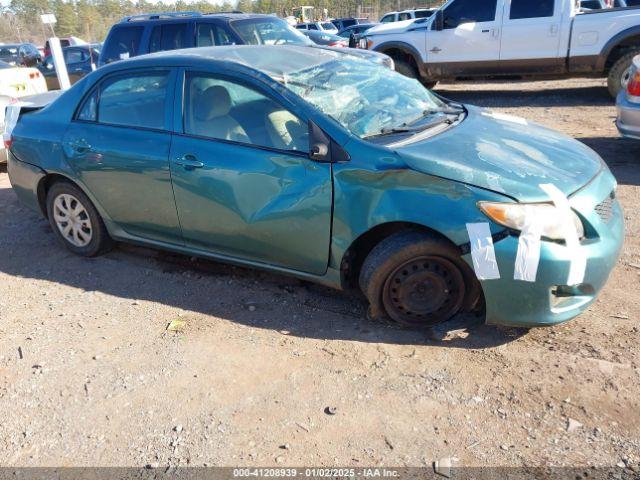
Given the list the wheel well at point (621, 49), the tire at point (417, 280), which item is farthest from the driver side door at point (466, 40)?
the tire at point (417, 280)

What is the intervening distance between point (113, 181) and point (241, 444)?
93.5 inches

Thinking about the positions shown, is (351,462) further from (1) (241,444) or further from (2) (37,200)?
(2) (37,200)

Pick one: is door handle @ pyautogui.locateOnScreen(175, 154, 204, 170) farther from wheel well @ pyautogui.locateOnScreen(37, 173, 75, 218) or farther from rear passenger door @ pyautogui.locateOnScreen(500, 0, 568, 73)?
rear passenger door @ pyautogui.locateOnScreen(500, 0, 568, 73)

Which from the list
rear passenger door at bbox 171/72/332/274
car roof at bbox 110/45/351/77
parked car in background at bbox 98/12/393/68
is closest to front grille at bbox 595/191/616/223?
rear passenger door at bbox 171/72/332/274

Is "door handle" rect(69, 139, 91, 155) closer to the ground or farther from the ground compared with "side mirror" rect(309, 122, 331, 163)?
closer to the ground

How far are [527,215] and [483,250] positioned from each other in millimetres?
283

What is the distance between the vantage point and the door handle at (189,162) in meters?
3.75

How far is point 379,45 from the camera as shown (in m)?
11.3

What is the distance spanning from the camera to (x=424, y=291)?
3350 mm

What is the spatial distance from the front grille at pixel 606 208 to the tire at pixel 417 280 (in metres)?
0.79

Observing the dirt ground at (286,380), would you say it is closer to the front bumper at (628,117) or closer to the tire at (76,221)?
the tire at (76,221)

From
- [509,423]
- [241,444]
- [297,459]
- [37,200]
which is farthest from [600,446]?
[37,200]

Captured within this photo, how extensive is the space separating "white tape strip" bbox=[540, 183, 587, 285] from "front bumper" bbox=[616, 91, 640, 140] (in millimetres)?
3795

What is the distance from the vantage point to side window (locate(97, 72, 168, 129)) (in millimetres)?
3998
